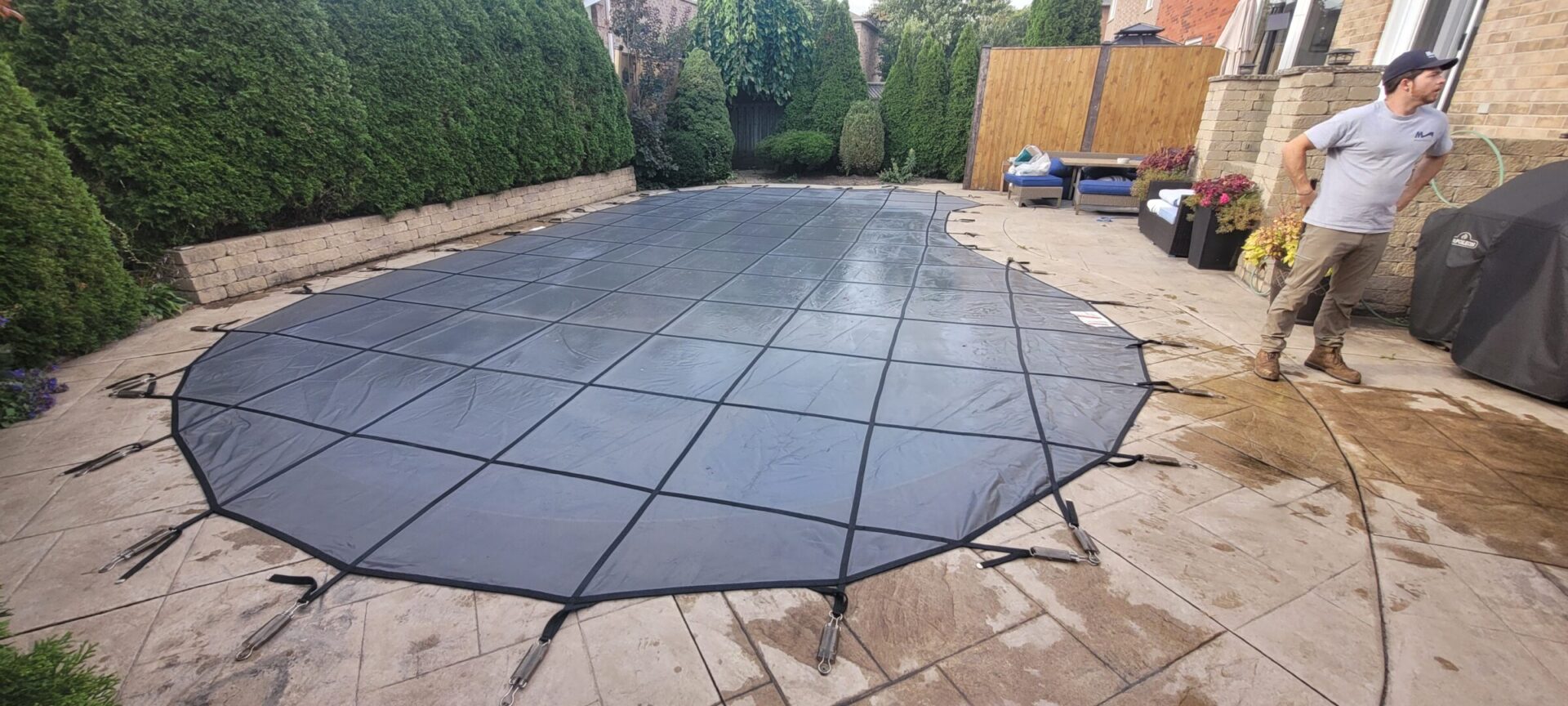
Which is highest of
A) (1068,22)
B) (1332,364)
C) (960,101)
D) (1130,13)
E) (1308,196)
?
(1130,13)

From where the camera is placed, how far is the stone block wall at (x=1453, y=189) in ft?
11.0

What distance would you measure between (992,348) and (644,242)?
3.79 meters

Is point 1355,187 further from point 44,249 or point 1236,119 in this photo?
point 44,249

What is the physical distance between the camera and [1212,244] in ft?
15.8

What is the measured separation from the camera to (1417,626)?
5.02 feet

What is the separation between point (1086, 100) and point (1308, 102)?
17.8 ft

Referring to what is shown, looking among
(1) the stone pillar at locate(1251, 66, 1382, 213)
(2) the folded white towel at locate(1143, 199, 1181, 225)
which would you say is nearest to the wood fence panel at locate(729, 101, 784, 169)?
(2) the folded white towel at locate(1143, 199, 1181, 225)

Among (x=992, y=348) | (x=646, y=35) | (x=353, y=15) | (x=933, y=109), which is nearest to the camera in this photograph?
(x=992, y=348)

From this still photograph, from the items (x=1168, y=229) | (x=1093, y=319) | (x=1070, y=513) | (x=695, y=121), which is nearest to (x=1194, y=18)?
(x=1168, y=229)

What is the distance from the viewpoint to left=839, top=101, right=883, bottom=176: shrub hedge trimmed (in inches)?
428

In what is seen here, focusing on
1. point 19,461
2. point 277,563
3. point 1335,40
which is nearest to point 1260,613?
point 277,563

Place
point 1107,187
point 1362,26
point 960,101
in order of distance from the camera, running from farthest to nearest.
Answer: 1. point 960,101
2. point 1107,187
3. point 1362,26

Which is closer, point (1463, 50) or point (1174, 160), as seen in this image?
point (1463, 50)

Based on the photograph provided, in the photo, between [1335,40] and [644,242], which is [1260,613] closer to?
[644,242]
